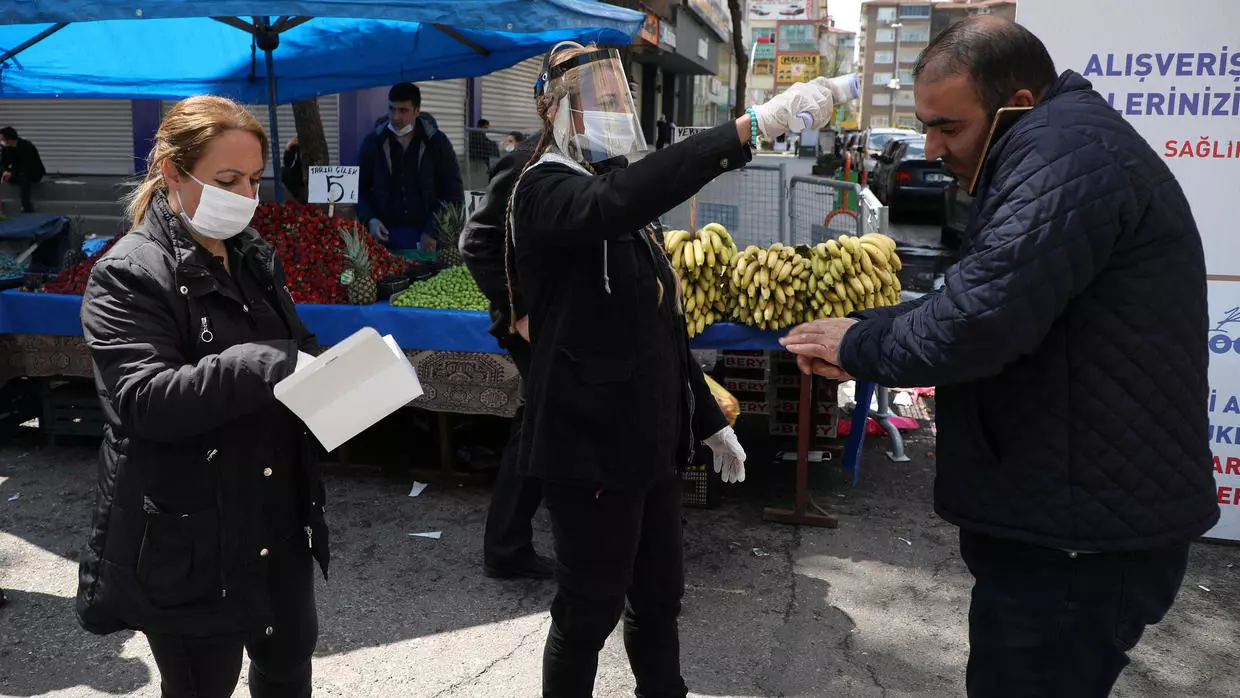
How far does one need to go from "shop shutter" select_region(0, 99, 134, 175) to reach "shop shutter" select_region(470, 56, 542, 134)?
5558 mm

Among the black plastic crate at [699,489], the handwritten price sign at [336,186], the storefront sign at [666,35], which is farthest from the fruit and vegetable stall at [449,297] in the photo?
the storefront sign at [666,35]

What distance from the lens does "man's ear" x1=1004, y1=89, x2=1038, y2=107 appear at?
183 cm

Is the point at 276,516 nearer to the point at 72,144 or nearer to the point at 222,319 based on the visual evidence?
the point at 222,319

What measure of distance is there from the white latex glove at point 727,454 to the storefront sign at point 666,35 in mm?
20895

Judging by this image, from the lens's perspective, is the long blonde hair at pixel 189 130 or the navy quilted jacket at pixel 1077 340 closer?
the navy quilted jacket at pixel 1077 340

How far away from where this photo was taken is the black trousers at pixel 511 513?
159 inches

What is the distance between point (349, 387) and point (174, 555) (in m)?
0.57

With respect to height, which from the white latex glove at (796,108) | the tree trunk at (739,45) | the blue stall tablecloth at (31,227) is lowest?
the blue stall tablecloth at (31,227)

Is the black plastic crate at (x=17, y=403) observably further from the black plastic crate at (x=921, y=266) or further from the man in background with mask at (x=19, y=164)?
the man in background with mask at (x=19, y=164)

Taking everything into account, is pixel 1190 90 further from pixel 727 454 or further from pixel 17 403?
pixel 17 403

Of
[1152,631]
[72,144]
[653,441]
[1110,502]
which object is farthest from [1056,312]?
[72,144]

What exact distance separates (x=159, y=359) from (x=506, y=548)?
2343 mm

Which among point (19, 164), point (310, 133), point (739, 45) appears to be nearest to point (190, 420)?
point (310, 133)

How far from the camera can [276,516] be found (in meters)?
2.21
